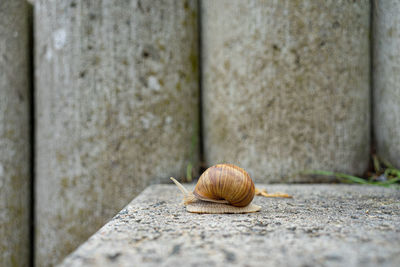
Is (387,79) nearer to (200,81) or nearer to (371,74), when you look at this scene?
(371,74)

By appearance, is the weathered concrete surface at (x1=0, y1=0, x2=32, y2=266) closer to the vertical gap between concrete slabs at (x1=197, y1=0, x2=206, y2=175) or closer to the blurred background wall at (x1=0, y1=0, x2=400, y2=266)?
the blurred background wall at (x1=0, y1=0, x2=400, y2=266)

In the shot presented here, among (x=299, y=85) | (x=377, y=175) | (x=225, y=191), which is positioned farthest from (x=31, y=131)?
(x=377, y=175)

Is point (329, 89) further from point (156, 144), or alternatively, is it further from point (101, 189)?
point (101, 189)

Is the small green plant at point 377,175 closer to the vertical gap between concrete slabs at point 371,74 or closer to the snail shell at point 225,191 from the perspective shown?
the vertical gap between concrete slabs at point 371,74

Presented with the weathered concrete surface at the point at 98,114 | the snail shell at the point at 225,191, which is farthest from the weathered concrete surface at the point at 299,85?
the snail shell at the point at 225,191

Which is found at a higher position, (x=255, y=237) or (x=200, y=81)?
(x=200, y=81)

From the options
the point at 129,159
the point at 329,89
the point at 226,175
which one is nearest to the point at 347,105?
the point at 329,89
